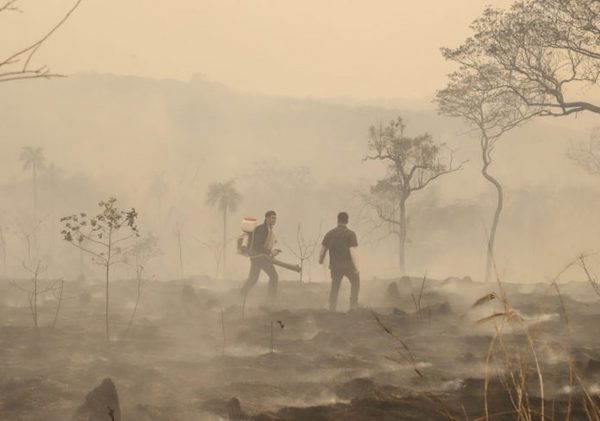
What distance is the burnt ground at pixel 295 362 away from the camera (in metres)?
6.68

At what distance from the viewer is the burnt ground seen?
668 centimetres

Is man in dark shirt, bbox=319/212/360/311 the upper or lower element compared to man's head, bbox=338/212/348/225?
lower

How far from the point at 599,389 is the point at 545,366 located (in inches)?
62.7

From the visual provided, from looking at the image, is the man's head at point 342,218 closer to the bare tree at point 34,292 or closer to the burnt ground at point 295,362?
the burnt ground at point 295,362

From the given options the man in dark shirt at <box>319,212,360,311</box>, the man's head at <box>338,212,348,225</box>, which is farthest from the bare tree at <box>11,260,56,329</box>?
the man's head at <box>338,212,348,225</box>

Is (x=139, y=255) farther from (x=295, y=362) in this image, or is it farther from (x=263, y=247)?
(x=295, y=362)

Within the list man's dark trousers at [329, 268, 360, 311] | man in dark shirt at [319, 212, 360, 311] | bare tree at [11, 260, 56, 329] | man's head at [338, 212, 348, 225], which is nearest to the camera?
bare tree at [11, 260, 56, 329]

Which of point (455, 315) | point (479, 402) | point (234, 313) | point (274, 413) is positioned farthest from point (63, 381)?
point (455, 315)

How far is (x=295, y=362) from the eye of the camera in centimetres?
962

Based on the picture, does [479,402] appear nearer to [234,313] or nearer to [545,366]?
[545,366]

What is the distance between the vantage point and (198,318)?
14406 mm

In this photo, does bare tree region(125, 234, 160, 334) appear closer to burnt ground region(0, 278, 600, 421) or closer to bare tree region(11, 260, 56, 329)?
burnt ground region(0, 278, 600, 421)

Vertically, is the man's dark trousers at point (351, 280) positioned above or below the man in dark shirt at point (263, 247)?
below

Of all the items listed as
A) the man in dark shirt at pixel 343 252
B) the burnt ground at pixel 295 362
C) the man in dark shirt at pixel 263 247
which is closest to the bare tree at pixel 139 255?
the burnt ground at pixel 295 362
